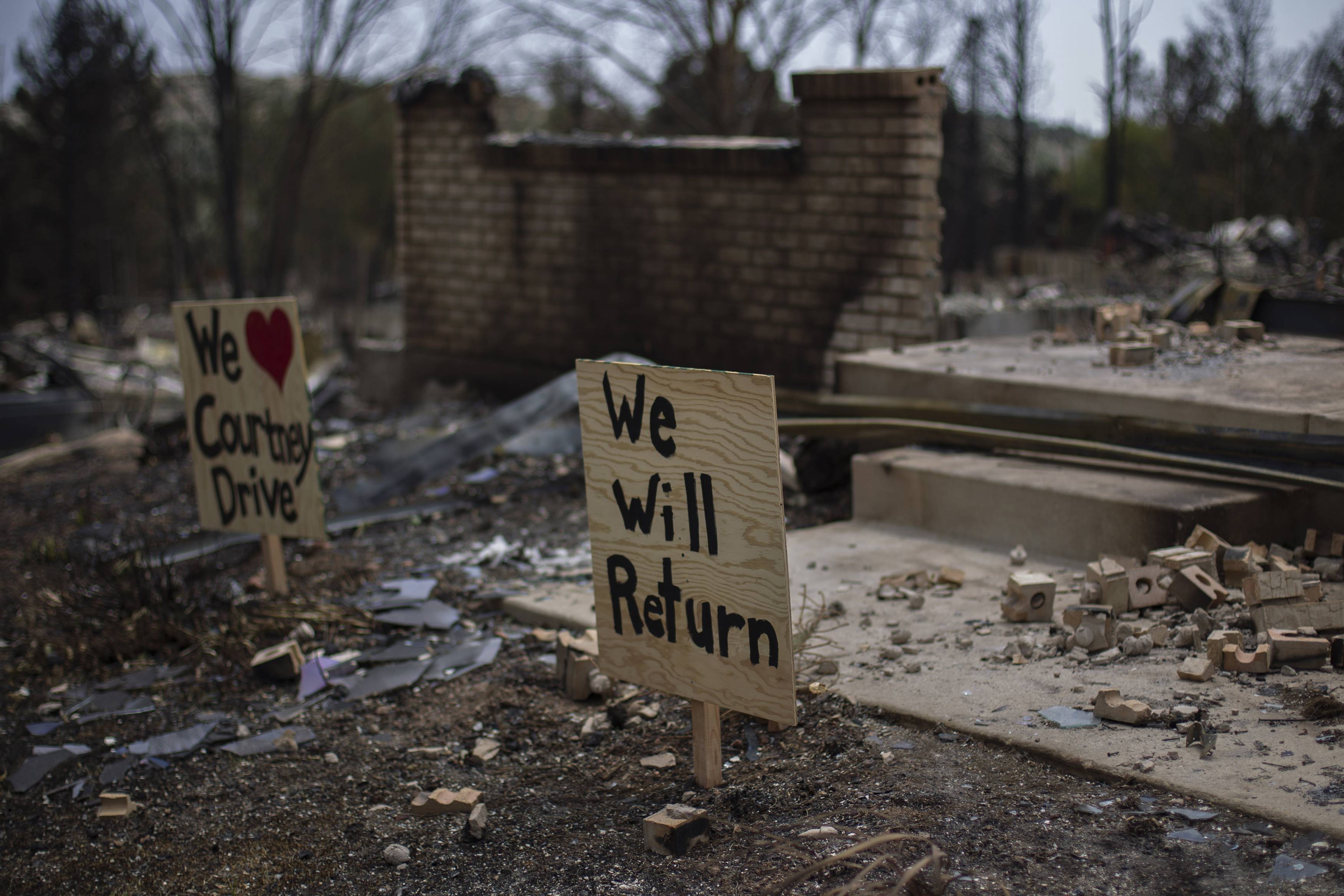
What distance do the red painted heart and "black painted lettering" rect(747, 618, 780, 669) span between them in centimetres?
266

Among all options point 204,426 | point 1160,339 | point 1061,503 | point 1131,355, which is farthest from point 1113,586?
point 204,426

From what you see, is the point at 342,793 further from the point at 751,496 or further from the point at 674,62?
the point at 674,62

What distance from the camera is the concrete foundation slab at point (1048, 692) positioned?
241 cm

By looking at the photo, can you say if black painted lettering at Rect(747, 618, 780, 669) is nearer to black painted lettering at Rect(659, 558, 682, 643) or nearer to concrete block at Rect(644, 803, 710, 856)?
black painted lettering at Rect(659, 558, 682, 643)

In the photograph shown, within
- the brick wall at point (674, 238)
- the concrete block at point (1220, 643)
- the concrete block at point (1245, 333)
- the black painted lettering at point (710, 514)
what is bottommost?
A: the concrete block at point (1220, 643)

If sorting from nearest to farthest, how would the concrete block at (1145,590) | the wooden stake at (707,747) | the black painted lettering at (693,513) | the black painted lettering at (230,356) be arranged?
1. the black painted lettering at (693,513)
2. the wooden stake at (707,747)
3. the concrete block at (1145,590)
4. the black painted lettering at (230,356)

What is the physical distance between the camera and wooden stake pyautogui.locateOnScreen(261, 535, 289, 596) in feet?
15.3

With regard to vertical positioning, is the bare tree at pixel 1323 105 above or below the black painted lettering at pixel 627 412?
above

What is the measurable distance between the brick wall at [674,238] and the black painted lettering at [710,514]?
406 centimetres

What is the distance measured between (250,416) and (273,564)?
68cm

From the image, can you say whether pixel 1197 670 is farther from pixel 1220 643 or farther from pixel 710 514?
pixel 710 514

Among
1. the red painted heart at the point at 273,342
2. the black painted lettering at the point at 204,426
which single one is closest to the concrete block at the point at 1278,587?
the red painted heart at the point at 273,342

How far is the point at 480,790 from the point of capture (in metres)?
3.09

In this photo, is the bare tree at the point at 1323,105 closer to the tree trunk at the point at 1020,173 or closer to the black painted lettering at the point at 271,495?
the tree trunk at the point at 1020,173
